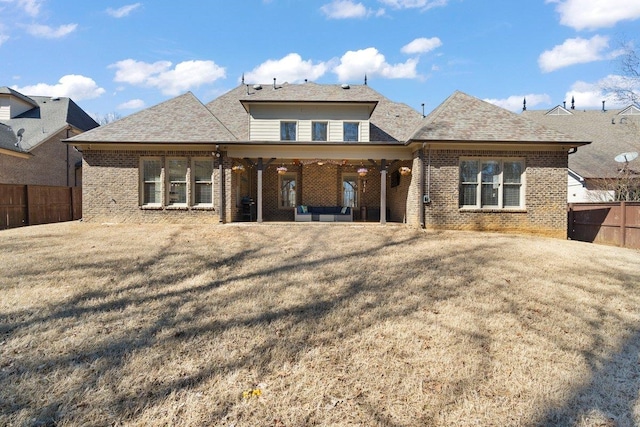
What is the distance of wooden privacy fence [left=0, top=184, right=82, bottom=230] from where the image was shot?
1404cm

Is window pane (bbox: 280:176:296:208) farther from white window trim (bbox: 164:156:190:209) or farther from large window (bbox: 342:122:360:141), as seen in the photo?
white window trim (bbox: 164:156:190:209)

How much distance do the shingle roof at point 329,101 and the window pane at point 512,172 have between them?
156 inches

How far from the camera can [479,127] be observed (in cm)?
1276

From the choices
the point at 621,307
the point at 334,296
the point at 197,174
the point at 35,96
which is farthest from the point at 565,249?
the point at 35,96

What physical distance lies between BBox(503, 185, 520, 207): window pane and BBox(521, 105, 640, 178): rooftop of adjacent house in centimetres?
900

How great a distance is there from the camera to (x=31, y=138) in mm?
19734

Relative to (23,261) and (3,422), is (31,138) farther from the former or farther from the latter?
(3,422)

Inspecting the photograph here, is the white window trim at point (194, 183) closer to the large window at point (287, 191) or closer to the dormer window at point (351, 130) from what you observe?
the large window at point (287, 191)

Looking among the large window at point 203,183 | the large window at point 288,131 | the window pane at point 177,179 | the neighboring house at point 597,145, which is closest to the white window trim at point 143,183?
the window pane at point 177,179

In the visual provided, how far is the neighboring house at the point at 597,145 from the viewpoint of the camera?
1806 centimetres

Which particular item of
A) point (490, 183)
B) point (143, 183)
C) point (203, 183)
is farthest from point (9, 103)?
point (490, 183)

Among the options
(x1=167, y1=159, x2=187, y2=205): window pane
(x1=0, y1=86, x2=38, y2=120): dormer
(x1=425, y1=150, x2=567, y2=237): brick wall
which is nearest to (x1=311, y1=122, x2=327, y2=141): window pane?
(x1=425, y1=150, x2=567, y2=237): brick wall

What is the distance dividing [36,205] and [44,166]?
18.9 ft

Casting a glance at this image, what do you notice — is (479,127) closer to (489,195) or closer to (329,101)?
(489,195)
